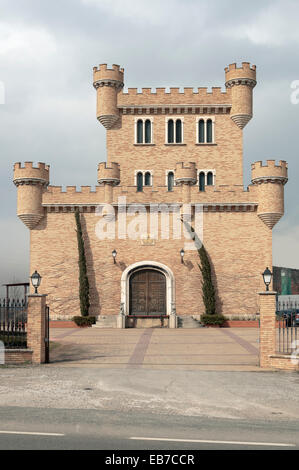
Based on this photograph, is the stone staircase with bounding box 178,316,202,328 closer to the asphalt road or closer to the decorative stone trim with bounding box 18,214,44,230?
the decorative stone trim with bounding box 18,214,44,230

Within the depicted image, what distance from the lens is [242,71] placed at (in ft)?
123

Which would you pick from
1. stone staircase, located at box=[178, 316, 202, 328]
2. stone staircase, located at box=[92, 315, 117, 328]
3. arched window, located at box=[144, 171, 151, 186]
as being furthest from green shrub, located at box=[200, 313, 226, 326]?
arched window, located at box=[144, 171, 151, 186]

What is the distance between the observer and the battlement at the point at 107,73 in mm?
37719

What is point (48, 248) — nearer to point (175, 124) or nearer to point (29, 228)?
point (29, 228)

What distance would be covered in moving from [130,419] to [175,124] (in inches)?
1250

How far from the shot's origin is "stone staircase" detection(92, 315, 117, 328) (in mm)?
32531

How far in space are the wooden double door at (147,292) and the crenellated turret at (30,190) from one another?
7835 millimetres

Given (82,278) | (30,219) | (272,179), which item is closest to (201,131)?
(272,179)

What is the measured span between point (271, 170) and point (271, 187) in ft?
A: 3.64

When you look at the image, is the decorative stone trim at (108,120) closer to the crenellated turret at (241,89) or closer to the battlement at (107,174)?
the battlement at (107,174)

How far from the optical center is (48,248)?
3447 centimetres

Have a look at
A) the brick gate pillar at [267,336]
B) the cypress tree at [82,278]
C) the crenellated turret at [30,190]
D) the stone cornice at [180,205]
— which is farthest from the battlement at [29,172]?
the brick gate pillar at [267,336]

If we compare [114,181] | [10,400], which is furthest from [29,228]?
[10,400]

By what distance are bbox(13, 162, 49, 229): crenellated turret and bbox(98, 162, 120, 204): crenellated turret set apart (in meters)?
3.89
